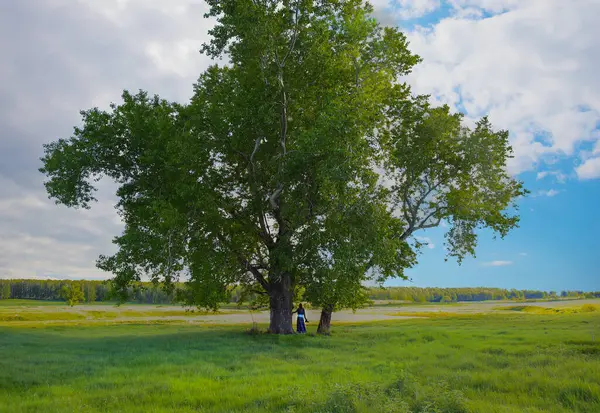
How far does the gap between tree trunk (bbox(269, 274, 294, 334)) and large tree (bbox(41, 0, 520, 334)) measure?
0.09 m

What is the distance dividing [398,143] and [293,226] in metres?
12.9

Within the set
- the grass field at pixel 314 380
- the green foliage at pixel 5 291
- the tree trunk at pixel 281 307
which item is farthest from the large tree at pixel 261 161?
the green foliage at pixel 5 291

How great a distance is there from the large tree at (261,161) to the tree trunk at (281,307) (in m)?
0.09

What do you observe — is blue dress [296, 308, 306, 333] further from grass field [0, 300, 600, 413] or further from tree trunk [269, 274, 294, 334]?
grass field [0, 300, 600, 413]

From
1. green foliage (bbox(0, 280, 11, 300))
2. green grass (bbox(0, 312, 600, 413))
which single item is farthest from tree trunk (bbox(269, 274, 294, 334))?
green foliage (bbox(0, 280, 11, 300))

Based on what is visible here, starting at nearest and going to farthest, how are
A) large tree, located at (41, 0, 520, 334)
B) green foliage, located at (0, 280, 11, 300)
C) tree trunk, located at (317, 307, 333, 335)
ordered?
large tree, located at (41, 0, 520, 334) → tree trunk, located at (317, 307, 333, 335) → green foliage, located at (0, 280, 11, 300)

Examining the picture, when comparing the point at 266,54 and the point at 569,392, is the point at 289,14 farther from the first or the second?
the point at 569,392

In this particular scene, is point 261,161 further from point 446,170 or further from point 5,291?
point 5,291

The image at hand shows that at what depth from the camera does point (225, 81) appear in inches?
1175

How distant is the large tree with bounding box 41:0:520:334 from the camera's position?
25.7m

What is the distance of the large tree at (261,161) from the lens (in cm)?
2567

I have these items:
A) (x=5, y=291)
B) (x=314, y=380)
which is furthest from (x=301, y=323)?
(x=5, y=291)

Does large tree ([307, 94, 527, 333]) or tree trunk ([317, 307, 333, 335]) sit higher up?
large tree ([307, 94, 527, 333])

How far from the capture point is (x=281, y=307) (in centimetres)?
3177
